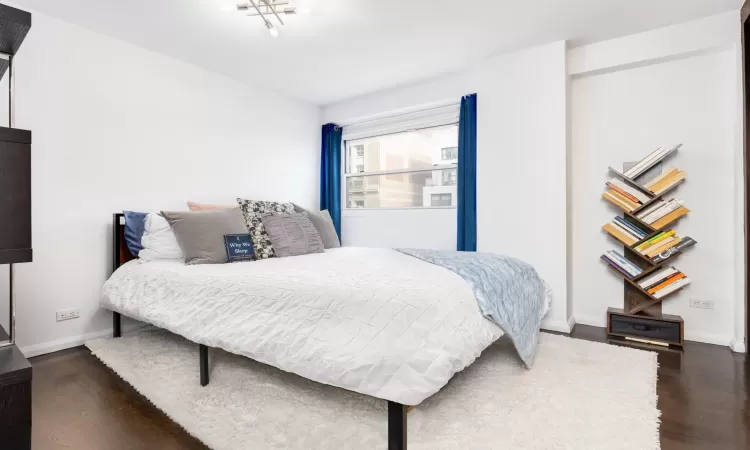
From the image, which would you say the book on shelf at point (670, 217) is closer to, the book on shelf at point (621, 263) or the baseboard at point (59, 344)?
the book on shelf at point (621, 263)


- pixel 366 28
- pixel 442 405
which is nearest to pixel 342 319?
pixel 442 405

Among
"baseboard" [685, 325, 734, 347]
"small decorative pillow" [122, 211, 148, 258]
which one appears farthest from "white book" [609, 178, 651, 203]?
"small decorative pillow" [122, 211, 148, 258]

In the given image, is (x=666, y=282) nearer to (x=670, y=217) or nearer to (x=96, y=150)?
(x=670, y=217)

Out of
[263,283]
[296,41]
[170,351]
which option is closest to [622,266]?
[263,283]

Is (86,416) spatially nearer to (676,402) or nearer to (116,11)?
(116,11)

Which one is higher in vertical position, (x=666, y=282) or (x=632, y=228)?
(x=632, y=228)

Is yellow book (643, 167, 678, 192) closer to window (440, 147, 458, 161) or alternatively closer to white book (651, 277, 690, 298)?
white book (651, 277, 690, 298)

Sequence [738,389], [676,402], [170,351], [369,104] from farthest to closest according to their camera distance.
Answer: [369,104] < [170,351] < [738,389] < [676,402]

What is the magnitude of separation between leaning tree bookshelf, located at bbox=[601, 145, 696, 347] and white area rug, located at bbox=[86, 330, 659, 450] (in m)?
0.49

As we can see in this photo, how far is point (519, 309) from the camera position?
2.26 m

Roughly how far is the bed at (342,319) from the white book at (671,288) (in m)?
1.85

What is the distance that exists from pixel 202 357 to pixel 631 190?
3.41 metres

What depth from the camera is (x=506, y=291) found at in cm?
219

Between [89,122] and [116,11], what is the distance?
0.83 meters
